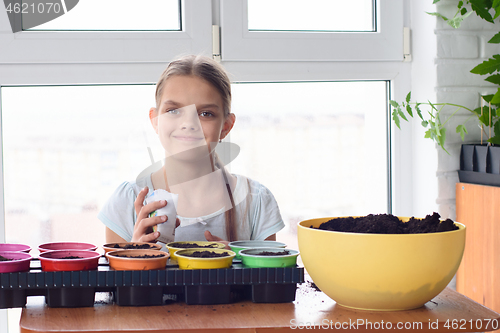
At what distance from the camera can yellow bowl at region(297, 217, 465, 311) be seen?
2.09ft

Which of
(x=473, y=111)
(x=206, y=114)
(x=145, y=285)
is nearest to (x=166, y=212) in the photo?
(x=145, y=285)

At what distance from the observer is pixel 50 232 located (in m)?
1.46

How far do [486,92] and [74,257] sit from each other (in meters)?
1.33

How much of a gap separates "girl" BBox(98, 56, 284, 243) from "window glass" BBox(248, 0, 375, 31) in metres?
0.32

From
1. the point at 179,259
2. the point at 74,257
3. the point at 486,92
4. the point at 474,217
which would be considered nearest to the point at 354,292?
the point at 179,259

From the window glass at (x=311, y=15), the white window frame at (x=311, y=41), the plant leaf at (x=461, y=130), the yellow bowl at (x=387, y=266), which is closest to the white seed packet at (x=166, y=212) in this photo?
the yellow bowl at (x=387, y=266)

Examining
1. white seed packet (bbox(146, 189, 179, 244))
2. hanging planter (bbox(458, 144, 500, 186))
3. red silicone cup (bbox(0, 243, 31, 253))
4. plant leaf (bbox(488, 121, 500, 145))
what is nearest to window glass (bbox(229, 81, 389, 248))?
hanging planter (bbox(458, 144, 500, 186))

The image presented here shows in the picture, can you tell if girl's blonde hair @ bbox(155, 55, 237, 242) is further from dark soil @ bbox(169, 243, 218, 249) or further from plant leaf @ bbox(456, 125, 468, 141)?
plant leaf @ bbox(456, 125, 468, 141)

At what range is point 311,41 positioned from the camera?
1491mm

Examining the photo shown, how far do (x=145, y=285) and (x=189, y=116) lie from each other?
585 mm

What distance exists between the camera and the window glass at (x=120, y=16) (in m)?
1.42

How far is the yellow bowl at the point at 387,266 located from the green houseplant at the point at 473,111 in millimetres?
683

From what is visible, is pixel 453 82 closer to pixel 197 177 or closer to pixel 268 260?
pixel 197 177

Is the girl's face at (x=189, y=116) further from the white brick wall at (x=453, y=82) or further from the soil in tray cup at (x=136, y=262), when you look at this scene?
the white brick wall at (x=453, y=82)
